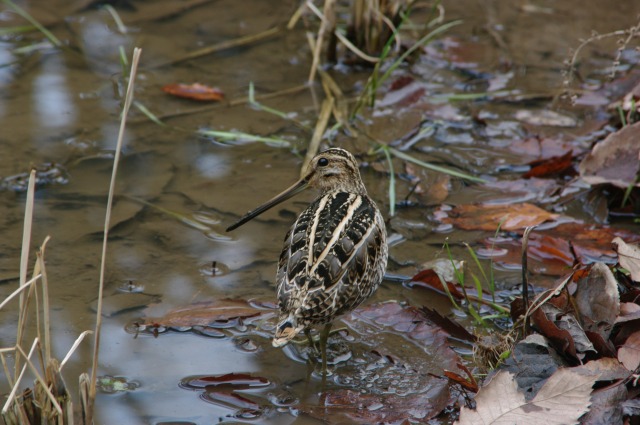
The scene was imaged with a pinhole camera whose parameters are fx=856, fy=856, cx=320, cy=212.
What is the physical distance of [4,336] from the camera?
4.21 m

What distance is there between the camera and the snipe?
391 cm

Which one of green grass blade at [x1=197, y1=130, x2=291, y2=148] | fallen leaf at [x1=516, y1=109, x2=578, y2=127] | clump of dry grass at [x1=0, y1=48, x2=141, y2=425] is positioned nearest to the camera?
clump of dry grass at [x1=0, y1=48, x2=141, y2=425]

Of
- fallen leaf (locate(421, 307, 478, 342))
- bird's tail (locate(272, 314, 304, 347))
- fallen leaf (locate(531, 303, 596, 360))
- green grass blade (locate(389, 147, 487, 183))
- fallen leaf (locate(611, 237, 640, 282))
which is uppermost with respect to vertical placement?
fallen leaf (locate(611, 237, 640, 282))

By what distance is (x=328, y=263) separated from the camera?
401 centimetres

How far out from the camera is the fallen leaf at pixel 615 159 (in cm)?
535

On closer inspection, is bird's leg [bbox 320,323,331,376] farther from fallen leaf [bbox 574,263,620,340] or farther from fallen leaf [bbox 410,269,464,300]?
fallen leaf [bbox 574,263,620,340]

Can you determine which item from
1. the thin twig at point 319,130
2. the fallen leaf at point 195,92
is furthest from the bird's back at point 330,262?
the fallen leaf at point 195,92

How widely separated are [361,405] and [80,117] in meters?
3.53

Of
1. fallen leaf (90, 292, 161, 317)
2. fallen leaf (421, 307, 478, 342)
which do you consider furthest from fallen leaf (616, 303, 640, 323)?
fallen leaf (90, 292, 161, 317)

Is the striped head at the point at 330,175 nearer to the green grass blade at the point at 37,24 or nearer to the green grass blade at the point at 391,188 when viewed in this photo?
the green grass blade at the point at 391,188

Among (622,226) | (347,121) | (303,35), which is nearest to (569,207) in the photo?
(622,226)

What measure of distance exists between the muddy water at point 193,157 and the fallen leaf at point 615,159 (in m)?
0.70

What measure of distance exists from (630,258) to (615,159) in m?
1.57

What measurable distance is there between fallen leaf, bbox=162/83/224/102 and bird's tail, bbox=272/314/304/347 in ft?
10.4
